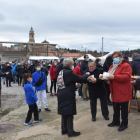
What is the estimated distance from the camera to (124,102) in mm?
3830

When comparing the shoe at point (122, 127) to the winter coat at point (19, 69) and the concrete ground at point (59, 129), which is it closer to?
the concrete ground at point (59, 129)

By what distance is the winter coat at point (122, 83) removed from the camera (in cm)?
366

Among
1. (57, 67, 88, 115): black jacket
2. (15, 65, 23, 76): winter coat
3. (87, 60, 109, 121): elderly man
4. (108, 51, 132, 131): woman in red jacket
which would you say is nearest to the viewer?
(108, 51, 132, 131): woman in red jacket

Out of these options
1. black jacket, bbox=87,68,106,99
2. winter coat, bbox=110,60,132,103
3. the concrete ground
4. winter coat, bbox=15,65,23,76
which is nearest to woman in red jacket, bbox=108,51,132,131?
winter coat, bbox=110,60,132,103

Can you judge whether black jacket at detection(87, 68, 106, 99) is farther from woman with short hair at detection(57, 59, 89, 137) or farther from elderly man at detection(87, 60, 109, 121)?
woman with short hair at detection(57, 59, 89, 137)

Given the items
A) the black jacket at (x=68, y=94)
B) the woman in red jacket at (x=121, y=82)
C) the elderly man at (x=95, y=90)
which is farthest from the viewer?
the elderly man at (x=95, y=90)

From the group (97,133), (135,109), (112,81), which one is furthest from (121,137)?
(135,109)

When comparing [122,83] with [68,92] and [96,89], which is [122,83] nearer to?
[96,89]

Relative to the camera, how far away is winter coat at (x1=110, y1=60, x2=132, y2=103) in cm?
366

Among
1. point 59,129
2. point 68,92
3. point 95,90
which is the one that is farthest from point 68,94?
point 59,129

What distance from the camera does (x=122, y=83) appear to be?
12.3ft

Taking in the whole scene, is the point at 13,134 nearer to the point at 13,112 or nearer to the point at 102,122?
the point at 13,112

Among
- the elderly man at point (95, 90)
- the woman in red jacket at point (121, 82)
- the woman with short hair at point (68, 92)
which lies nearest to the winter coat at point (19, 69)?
the elderly man at point (95, 90)

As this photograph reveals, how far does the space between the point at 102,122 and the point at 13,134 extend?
2.53 m
